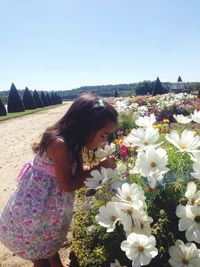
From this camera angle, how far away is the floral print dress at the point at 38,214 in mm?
2562

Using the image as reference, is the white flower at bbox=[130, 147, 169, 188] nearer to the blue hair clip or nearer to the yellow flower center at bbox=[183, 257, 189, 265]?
the yellow flower center at bbox=[183, 257, 189, 265]

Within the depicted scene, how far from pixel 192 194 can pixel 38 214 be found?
1.39 meters

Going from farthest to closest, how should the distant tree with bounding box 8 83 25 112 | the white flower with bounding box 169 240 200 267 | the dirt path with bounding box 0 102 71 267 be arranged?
1. the distant tree with bounding box 8 83 25 112
2. the dirt path with bounding box 0 102 71 267
3. the white flower with bounding box 169 240 200 267

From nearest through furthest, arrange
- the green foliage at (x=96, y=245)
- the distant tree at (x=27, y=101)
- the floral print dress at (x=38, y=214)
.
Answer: the green foliage at (x=96, y=245) < the floral print dress at (x=38, y=214) < the distant tree at (x=27, y=101)

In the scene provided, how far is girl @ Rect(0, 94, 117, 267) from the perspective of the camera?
2334 mm

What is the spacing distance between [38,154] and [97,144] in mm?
445

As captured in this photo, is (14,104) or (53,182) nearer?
(53,182)

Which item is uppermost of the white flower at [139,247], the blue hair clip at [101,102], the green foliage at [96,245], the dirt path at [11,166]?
the blue hair clip at [101,102]

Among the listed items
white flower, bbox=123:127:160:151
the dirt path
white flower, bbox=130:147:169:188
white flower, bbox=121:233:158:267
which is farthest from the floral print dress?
white flower, bbox=121:233:158:267

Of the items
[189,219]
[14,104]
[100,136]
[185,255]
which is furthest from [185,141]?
[14,104]

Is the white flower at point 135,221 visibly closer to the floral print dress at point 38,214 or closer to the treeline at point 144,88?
the floral print dress at point 38,214

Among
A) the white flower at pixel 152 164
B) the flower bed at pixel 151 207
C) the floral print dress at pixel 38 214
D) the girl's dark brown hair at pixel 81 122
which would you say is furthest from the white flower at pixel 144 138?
the floral print dress at pixel 38 214

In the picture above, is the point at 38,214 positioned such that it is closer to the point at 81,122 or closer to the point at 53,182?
the point at 53,182

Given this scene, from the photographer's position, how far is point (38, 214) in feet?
8.34
